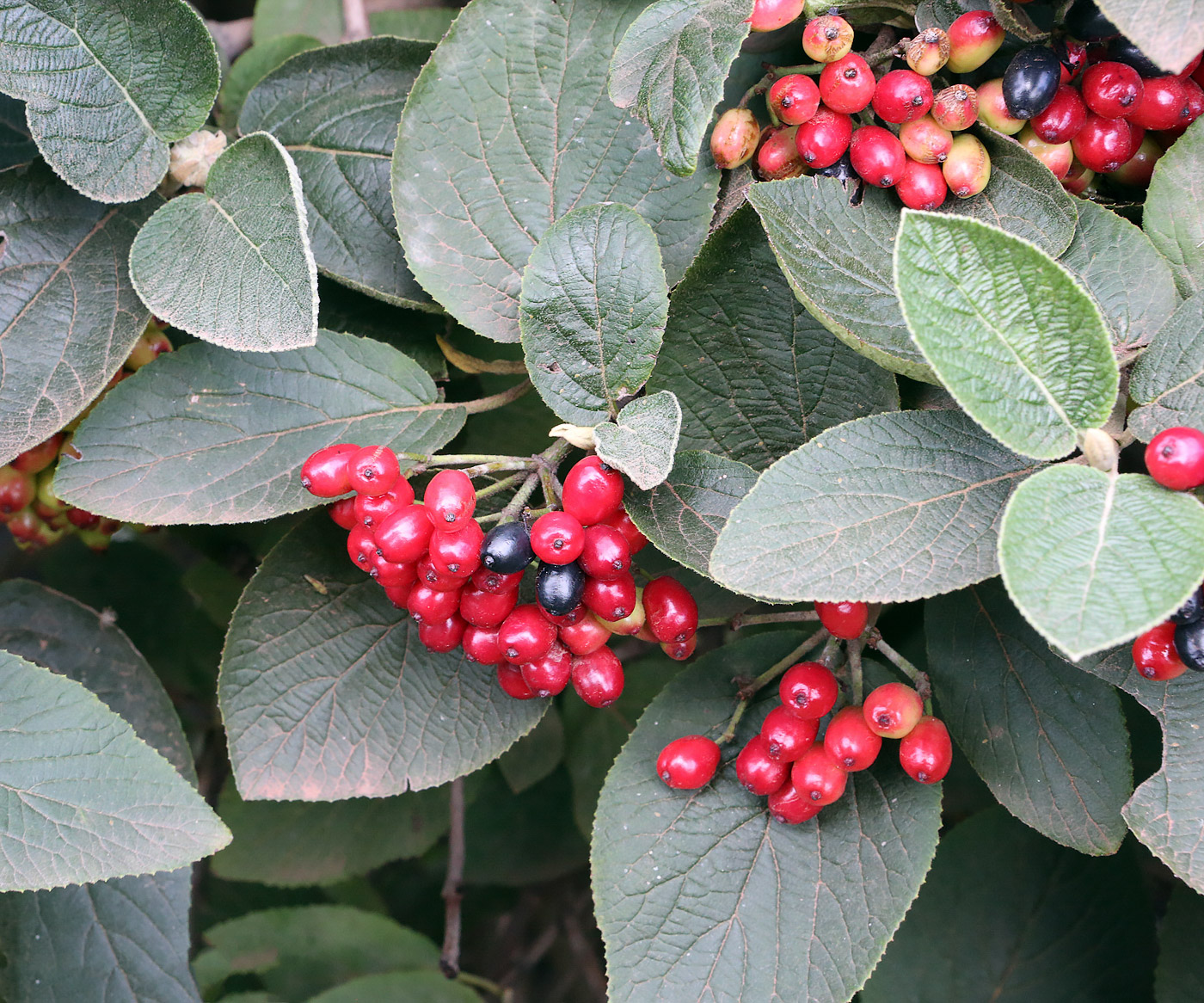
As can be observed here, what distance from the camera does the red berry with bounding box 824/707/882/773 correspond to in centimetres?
101

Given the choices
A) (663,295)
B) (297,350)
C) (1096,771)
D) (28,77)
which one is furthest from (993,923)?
(28,77)

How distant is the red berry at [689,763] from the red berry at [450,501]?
40 centimetres

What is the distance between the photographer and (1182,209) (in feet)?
3.09

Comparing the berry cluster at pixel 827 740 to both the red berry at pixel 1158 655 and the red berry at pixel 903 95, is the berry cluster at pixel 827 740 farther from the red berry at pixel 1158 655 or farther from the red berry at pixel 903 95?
the red berry at pixel 903 95

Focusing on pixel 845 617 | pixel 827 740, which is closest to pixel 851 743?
pixel 827 740

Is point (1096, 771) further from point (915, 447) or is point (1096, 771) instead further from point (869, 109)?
point (869, 109)

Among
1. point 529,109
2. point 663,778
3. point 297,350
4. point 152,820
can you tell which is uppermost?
point 529,109

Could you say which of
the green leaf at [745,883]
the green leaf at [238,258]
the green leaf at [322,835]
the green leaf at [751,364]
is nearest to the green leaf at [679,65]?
the green leaf at [751,364]

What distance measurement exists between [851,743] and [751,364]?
0.43 meters

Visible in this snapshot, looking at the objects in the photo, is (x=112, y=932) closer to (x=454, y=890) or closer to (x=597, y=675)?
(x=454, y=890)

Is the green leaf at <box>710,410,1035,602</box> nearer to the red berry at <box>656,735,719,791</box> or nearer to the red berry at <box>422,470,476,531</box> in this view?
the red berry at <box>422,470,476,531</box>

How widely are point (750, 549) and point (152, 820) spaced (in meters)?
0.68

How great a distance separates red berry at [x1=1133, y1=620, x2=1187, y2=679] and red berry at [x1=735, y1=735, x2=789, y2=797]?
1.25 ft

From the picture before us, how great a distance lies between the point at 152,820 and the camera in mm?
962
